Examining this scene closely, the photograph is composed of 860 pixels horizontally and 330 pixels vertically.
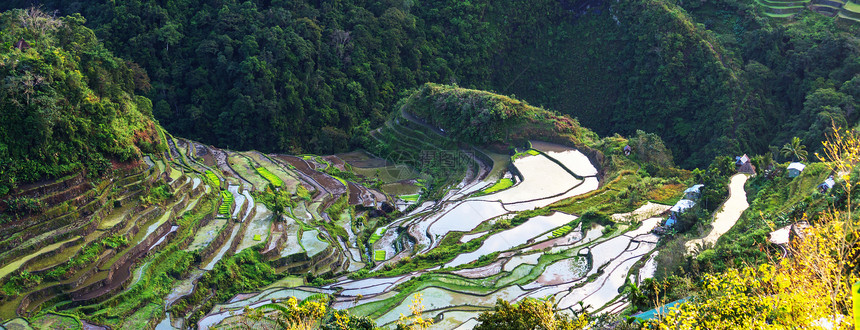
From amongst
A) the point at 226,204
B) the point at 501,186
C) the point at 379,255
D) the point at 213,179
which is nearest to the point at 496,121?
the point at 501,186

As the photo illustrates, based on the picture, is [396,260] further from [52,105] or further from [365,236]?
[52,105]

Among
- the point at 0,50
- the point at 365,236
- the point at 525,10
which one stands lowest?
the point at 365,236

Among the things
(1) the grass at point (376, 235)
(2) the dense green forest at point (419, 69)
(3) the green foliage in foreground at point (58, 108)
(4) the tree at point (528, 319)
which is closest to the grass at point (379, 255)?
(1) the grass at point (376, 235)

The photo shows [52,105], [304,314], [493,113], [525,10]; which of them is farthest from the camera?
[525,10]

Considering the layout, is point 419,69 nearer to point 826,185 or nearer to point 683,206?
point 683,206

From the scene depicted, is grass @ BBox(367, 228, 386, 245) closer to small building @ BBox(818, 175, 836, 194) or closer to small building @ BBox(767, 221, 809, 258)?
small building @ BBox(767, 221, 809, 258)

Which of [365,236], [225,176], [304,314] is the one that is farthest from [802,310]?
[225,176]

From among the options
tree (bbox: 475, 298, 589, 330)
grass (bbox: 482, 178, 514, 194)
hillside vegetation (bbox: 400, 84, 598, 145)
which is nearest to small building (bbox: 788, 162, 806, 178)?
grass (bbox: 482, 178, 514, 194)
